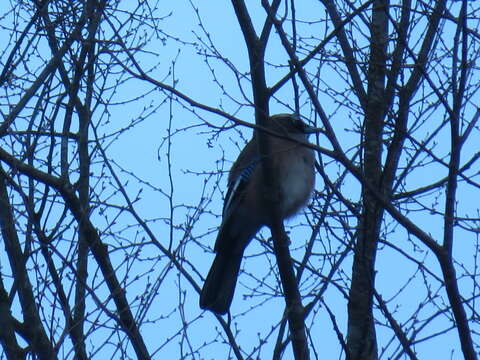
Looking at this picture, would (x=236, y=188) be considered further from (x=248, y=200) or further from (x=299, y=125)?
(x=299, y=125)

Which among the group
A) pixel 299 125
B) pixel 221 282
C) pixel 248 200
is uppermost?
pixel 299 125

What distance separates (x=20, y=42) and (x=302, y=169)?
1971mm

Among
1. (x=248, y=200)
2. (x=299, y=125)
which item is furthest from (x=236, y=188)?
(x=299, y=125)

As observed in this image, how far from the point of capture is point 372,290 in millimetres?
4434

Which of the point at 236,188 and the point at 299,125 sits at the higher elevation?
the point at 299,125

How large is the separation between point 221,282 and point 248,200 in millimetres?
558

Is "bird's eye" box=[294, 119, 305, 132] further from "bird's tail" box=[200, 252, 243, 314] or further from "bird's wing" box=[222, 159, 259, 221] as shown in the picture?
"bird's tail" box=[200, 252, 243, 314]

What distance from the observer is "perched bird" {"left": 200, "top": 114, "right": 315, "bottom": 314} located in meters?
6.21

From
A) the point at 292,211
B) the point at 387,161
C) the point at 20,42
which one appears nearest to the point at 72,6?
the point at 20,42

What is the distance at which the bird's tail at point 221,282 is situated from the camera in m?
5.92

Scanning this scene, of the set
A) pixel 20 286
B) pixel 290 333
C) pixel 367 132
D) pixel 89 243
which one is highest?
pixel 367 132

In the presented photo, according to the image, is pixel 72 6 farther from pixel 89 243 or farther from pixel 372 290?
pixel 372 290

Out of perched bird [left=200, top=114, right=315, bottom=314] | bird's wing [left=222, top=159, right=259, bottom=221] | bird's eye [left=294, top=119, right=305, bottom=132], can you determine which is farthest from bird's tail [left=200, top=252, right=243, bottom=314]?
bird's eye [left=294, top=119, right=305, bottom=132]

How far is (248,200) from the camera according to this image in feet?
20.8
